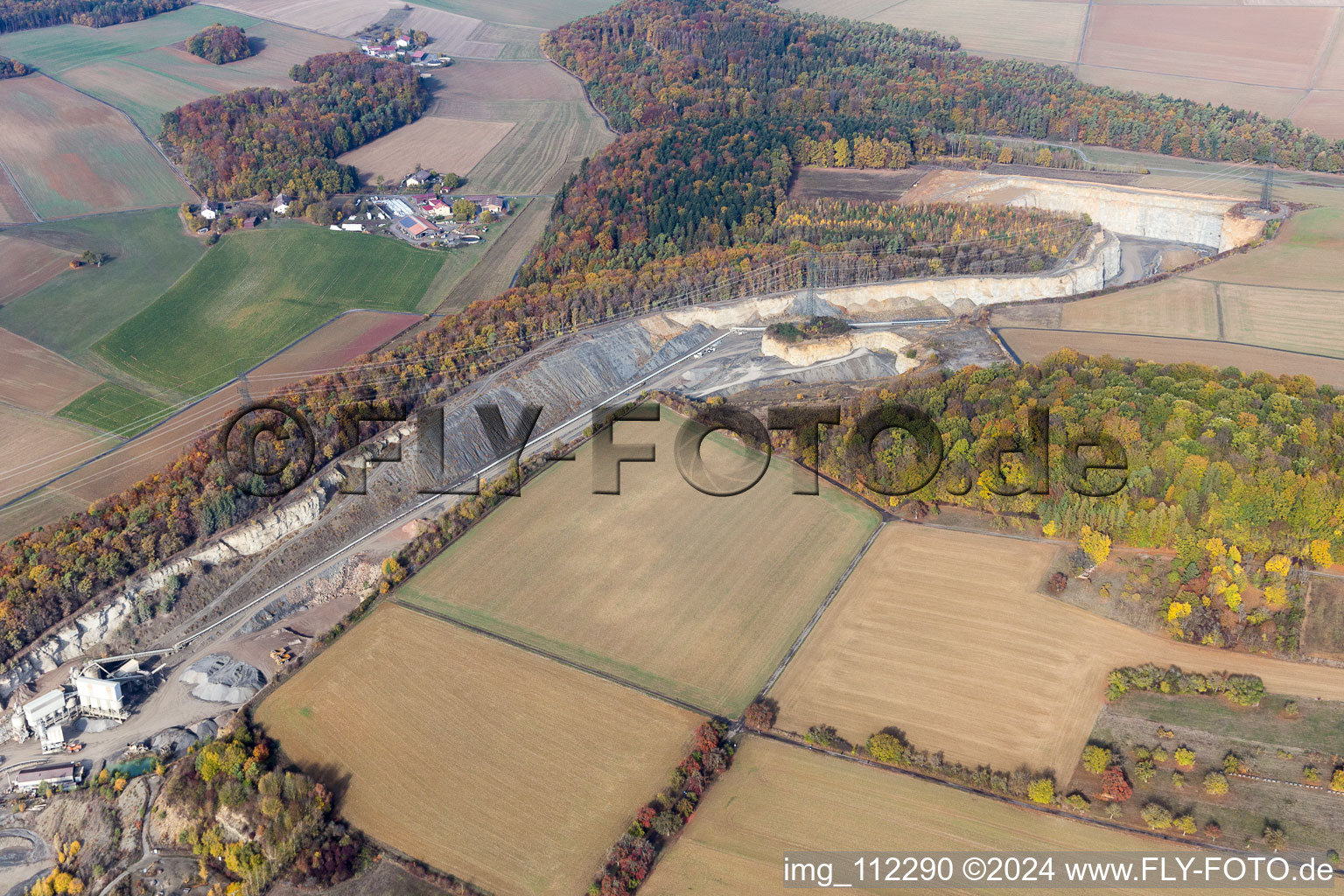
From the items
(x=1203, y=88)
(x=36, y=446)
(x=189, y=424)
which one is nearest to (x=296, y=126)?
(x=189, y=424)

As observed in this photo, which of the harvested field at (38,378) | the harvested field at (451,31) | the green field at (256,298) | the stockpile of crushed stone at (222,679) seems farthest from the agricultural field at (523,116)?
the stockpile of crushed stone at (222,679)

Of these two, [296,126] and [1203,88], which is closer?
[296,126]

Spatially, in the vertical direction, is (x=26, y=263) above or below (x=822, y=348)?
below

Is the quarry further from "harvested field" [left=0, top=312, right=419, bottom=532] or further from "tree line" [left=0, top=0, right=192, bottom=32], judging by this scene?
"tree line" [left=0, top=0, right=192, bottom=32]

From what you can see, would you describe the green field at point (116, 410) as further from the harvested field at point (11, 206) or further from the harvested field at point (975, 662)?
the harvested field at point (975, 662)

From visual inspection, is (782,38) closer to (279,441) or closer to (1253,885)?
(279,441)

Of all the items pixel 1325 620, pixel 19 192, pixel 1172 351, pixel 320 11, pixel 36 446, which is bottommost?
pixel 36 446

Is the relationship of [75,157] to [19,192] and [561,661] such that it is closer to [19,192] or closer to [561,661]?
[19,192]
